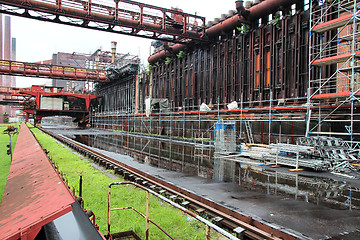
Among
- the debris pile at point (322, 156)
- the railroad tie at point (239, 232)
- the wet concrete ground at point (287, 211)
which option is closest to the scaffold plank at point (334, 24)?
the debris pile at point (322, 156)

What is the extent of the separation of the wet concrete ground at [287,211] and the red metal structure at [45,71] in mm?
45517

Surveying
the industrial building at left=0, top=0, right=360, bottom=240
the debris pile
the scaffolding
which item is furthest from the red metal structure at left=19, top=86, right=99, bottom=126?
the debris pile

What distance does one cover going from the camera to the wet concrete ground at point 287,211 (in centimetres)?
533

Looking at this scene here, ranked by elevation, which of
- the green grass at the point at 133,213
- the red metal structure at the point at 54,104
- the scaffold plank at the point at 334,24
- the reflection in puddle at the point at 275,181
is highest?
the scaffold plank at the point at 334,24

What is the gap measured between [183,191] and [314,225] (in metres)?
3.71

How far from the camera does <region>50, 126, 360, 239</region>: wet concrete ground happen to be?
17.5 feet

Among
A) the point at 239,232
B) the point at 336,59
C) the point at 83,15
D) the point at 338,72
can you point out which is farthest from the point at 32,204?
Answer: the point at 83,15

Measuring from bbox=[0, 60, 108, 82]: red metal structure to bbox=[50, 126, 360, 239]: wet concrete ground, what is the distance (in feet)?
149

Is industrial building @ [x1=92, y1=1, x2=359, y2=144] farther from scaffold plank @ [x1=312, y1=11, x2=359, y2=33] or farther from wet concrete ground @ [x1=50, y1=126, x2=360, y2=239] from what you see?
wet concrete ground @ [x1=50, y1=126, x2=360, y2=239]

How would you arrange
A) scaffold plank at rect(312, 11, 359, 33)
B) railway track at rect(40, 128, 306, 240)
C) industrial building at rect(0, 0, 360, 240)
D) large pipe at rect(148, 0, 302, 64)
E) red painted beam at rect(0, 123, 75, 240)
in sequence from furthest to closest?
large pipe at rect(148, 0, 302, 64)
scaffold plank at rect(312, 11, 359, 33)
industrial building at rect(0, 0, 360, 240)
railway track at rect(40, 128, 306, 240)
red painted beam at rect(0, 123, 75, 240)

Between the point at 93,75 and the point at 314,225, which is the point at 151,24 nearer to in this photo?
the point at 314,225

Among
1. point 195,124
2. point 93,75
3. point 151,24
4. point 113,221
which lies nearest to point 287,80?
point 195,124

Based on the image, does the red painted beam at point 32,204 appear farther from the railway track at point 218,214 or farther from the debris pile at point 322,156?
the debris pile at point 322,156

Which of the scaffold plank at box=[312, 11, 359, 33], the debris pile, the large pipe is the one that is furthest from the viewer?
the large pipe
